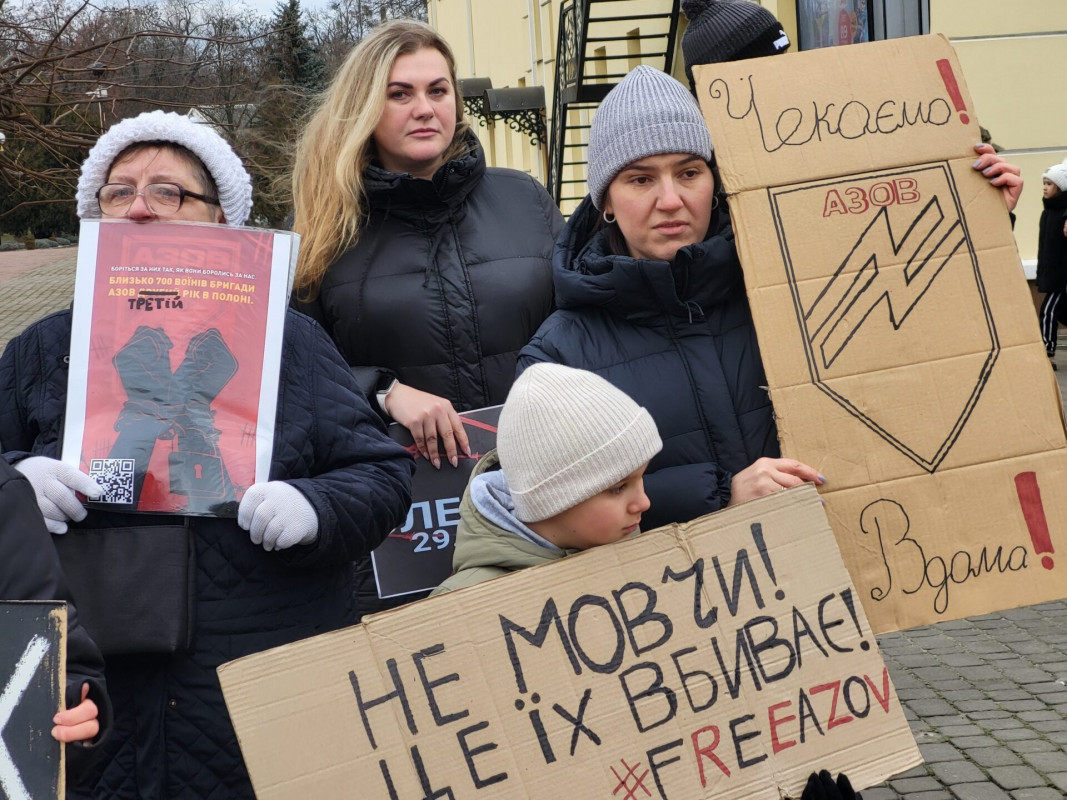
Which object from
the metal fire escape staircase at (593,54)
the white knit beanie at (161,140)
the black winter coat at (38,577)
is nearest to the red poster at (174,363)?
the white knit beanie at (161,140)

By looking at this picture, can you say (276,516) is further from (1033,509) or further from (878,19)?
(878,19)

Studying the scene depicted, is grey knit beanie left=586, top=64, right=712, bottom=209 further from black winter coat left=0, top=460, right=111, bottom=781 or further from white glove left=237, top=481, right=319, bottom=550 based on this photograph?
black winter coat left=0, top=460, right=111, bottom=781

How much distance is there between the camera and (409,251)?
308 centimetres

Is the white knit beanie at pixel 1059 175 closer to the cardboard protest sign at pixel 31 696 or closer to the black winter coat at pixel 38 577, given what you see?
the black winter coat at pixel 38 577

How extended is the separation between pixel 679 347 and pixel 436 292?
2.73 feet

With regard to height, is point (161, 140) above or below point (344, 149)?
below

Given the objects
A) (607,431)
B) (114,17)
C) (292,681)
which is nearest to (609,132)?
(607,431)

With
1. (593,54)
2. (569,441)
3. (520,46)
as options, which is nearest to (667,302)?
Answer: (569,441)

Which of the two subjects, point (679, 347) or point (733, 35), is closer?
point (679, 347)

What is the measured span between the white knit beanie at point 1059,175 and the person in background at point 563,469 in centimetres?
872

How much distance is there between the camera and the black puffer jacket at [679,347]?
2352mm

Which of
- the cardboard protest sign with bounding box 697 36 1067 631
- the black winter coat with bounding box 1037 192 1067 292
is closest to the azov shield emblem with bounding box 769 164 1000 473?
the cardboard protest sign with bounding box 697 36 1067 631

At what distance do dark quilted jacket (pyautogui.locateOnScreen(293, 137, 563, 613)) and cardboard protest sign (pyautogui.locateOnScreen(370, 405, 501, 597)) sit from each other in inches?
2.2

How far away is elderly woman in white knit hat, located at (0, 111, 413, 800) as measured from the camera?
84.7 inches
